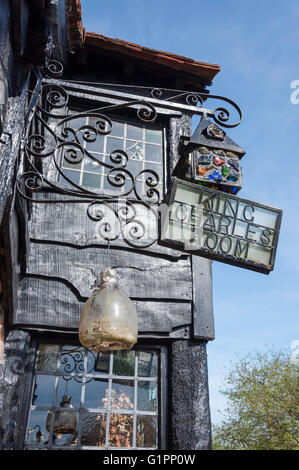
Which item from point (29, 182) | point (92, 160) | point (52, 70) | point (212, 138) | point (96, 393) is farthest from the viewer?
point (92, 160)

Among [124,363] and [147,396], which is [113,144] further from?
[147,396]

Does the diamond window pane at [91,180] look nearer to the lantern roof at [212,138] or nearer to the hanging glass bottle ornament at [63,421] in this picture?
the lantern roof at [212,138]

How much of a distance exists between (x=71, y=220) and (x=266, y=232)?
2366mm

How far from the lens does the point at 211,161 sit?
2809mm

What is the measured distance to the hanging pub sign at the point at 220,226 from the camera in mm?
2607

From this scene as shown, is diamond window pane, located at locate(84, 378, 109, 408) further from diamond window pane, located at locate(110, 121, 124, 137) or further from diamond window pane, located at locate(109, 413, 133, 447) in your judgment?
diamond window pane, located at locate(110, 121, 124, 137)

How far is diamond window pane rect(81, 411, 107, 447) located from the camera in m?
3.68

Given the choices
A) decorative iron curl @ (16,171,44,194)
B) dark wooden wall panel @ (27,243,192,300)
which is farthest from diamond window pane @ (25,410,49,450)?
decorative iron curl @ (16,171,44,194)

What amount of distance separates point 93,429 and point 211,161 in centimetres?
273

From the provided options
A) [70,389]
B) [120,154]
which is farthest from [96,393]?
[120,154]

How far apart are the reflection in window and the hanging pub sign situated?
1.91 meters

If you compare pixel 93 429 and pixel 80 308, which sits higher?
pixel 80 308

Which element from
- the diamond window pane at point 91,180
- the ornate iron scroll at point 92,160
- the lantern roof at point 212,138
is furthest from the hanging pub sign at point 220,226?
the diamond window pane at point 91,180
